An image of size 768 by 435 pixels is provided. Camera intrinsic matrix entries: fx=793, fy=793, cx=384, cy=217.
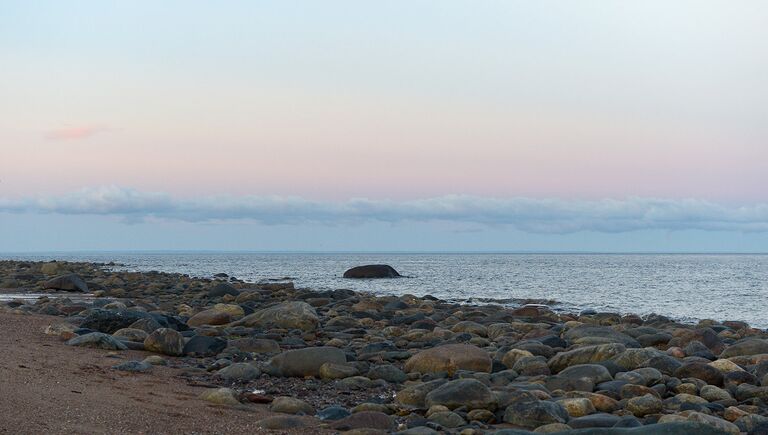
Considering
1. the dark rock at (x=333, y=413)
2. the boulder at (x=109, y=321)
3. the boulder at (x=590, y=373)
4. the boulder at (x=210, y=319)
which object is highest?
the boulder at (x=109, y=321)

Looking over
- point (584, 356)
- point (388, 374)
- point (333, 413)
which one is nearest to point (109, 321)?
point (388, 374)

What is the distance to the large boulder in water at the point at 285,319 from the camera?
17.2m

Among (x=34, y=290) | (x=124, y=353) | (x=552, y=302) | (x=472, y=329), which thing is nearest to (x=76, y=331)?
(x=124, y=353)

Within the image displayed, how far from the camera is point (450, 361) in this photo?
11.9 m

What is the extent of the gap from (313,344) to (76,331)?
4335mm

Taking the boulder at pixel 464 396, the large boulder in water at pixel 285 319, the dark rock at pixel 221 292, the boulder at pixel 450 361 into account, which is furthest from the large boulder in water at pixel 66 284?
the boulder at pixel 464 396

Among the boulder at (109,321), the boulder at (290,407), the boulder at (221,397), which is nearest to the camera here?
the boulder at (290,407)

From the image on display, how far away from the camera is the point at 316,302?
2564 cm

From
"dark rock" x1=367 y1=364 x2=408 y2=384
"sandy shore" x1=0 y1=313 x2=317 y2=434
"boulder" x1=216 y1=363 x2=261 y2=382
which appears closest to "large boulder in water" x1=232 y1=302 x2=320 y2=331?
"sandy shore" x1=0 y1=313 x2=317 y2=434

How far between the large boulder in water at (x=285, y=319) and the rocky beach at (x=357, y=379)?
3 cm

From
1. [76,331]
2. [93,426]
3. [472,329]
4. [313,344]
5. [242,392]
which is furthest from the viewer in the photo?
[472,329]

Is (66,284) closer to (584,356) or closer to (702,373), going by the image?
(584,356)

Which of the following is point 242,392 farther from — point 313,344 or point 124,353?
point 313,344

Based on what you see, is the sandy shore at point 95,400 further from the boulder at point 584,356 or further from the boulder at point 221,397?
the boulder at point 584,356
